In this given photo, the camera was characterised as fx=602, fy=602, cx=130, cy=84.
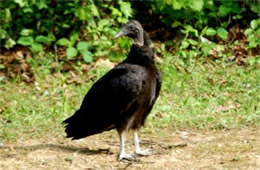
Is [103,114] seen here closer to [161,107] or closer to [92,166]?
[92,166]

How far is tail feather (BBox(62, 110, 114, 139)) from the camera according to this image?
4871 mm

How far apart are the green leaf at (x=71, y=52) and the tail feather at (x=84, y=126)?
2.34m

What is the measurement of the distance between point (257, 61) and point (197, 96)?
109 cm

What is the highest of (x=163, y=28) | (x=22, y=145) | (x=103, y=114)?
(x=163, y=28)

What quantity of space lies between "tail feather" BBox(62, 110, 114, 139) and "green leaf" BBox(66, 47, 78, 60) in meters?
2.34

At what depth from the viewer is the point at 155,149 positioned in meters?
5.09

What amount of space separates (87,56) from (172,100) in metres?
1.43

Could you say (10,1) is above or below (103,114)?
above

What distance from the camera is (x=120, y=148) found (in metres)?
4.84

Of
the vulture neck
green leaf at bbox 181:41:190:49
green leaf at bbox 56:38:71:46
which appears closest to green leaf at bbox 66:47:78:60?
green leaf at bbox 56:38:71:46

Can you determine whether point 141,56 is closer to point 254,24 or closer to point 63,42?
point 63,42

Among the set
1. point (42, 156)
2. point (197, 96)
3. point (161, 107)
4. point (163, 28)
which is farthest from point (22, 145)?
point (163, 28)

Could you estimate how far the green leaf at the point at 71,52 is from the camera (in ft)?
24.1

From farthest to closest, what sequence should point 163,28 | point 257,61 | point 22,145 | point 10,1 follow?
point 163,28
point 10,1
point 257,61
point 22,145
